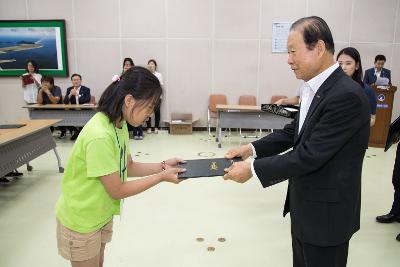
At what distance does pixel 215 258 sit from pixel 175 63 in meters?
5.57

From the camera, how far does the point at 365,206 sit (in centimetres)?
362

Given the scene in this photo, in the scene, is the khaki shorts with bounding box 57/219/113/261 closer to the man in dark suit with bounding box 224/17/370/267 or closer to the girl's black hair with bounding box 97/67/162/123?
the girl's black hair with bounding box 97/67/162/123

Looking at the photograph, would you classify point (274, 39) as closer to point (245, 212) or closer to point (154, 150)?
point (154, 150)

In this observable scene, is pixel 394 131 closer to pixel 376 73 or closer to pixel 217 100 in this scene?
pixel 376 73

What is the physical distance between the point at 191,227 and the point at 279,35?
5.48m

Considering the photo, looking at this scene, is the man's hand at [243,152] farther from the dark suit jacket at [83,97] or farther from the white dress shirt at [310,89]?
the dark suit jacket at [83,97]

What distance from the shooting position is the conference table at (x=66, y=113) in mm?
6352

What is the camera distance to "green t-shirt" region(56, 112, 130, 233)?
1314mm

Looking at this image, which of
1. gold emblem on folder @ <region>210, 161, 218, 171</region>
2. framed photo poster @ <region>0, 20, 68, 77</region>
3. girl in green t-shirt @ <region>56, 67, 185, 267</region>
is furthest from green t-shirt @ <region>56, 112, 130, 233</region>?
framed photo poster @ <region>0, 20, 68, 77</region>

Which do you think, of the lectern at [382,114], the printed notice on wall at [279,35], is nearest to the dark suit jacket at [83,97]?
the printed notice on wall at [279,35]

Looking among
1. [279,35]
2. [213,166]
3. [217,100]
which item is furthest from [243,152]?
[279,35]

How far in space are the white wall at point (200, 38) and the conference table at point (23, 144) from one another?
334 cm

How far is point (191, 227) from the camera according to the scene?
3.08 m

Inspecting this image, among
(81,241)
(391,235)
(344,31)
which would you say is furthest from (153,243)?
(344,31)
